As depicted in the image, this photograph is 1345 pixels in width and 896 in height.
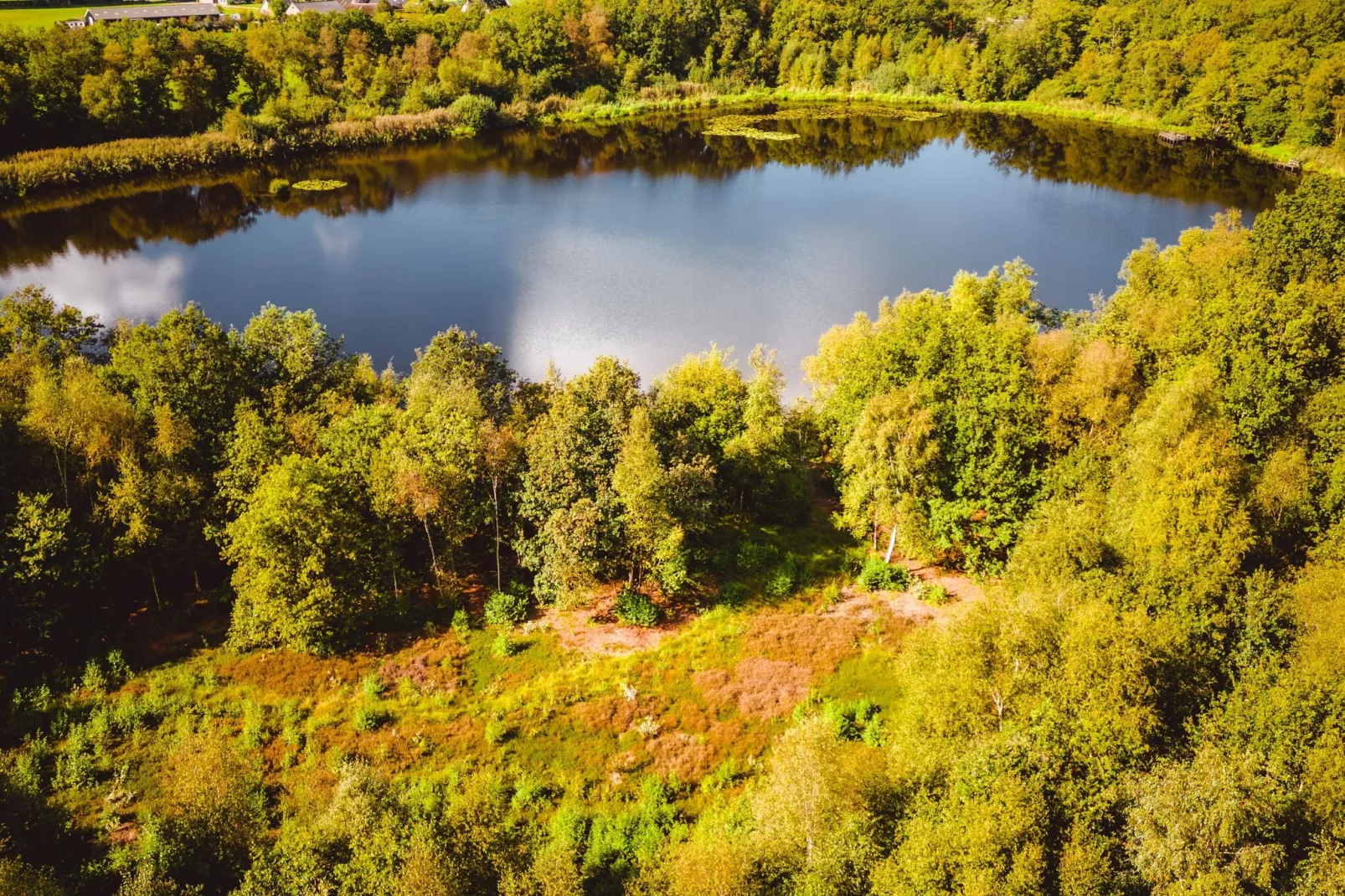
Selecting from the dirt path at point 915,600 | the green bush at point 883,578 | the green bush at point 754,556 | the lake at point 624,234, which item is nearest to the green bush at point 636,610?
the green bush at point 754,556

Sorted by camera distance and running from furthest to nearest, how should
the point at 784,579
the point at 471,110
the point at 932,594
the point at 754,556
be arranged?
the point at 471,110 < the point at 754,556 < the point at 784,579 < the point at 932,594

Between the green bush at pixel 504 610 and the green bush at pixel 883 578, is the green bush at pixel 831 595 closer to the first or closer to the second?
the green bush at pixel 883 578

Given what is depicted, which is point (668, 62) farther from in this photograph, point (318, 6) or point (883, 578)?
point (883, 578)

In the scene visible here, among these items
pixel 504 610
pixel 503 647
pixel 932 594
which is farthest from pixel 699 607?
pixel 932 594

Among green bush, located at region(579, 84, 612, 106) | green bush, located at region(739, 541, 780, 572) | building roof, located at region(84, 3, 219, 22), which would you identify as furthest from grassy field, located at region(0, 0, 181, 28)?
green bush, located at region(739, 541, 780, 572)

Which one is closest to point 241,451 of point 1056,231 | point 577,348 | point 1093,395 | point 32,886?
point 32,886

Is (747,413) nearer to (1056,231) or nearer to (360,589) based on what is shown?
(360,589)

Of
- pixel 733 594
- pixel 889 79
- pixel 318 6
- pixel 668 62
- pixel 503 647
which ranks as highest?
pixel 318 6

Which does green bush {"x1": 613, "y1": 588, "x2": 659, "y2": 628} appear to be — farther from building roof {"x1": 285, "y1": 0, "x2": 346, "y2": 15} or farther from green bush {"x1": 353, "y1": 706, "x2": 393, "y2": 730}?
building roof {"x1": 285, "y1": 0, "x2": 346, "y2": 15}
